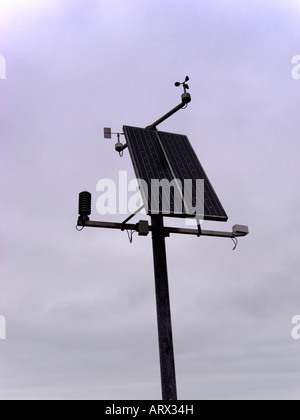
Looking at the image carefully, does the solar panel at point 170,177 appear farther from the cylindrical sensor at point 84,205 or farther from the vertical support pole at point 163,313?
the cylindrical sensor at point 84,205

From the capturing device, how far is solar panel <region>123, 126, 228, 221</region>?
1130cm

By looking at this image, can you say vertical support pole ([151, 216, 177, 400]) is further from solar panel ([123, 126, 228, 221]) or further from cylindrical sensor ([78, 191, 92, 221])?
cylindrical sensor ([78, 191, 92, 221])

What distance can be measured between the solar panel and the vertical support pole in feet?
2.02

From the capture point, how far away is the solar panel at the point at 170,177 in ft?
37.1

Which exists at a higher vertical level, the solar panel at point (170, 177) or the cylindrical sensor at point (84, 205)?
the solar panel at point (170, 177)

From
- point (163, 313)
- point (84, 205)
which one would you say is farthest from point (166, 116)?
point (163, 313)

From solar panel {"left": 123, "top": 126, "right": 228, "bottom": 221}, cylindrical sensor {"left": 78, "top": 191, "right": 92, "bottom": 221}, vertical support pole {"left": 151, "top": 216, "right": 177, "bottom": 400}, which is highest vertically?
solar panel {"left": 123, "top": 126, "right": 228, "bottom": 221}

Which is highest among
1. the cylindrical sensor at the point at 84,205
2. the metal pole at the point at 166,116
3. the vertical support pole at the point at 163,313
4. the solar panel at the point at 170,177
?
the metal pole at the point at 166,116

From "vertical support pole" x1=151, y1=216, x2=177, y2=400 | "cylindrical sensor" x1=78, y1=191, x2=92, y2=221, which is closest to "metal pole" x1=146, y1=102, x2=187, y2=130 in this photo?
"vertical support pole" x1=151, y1=216, x2=177, y2=400

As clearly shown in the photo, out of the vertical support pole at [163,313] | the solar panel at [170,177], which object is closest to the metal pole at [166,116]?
the solar panel at [170,177]

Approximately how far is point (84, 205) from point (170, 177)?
102 inches

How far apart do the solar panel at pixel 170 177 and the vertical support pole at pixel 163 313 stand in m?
0.62
